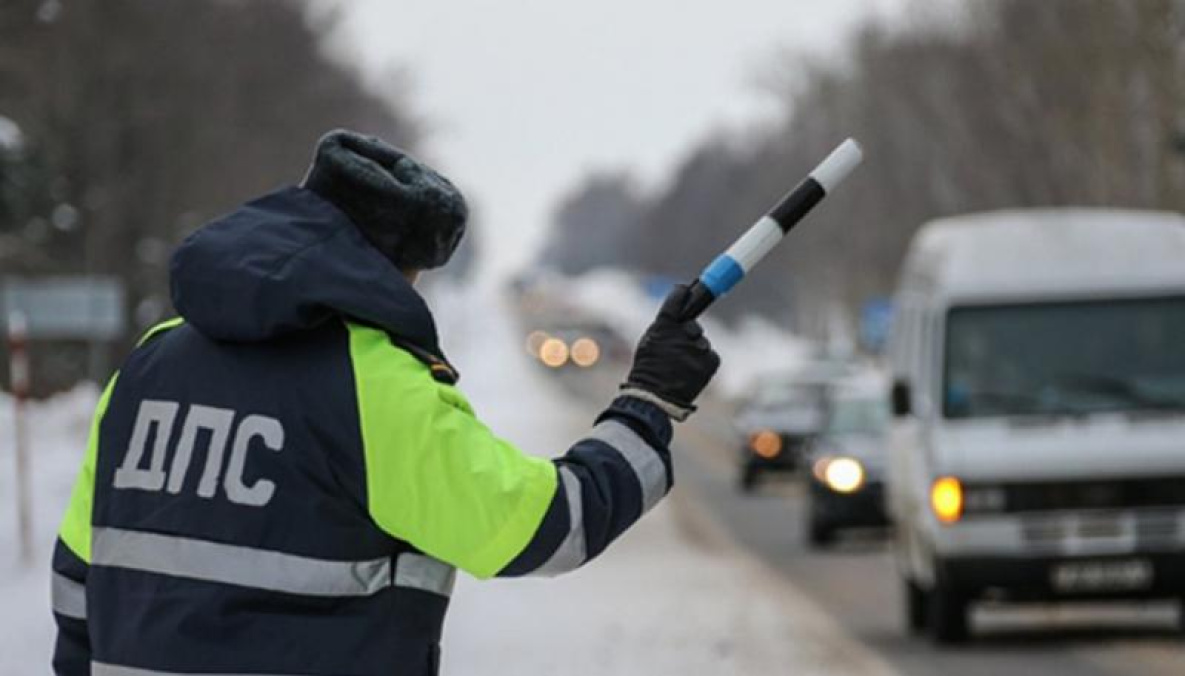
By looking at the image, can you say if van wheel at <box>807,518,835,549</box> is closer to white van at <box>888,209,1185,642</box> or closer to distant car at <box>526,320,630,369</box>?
white van at <box>888,209,1185,642</box>

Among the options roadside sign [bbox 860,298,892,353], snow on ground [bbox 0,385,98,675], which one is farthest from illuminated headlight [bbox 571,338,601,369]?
snow on ground [bbox 0,385,98,675]

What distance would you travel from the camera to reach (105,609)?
15.1 ft

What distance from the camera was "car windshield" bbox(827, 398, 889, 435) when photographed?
30.9 meters

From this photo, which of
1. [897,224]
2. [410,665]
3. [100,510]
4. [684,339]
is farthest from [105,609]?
[897,224]

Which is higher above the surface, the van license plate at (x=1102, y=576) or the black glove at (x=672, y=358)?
the van license plate at (x=1102, y=576)

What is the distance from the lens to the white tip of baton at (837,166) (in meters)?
4.84

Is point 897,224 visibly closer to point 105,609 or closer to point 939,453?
point 939,453

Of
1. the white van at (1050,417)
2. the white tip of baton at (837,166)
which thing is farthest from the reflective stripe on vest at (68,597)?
the white van at (1050,417)

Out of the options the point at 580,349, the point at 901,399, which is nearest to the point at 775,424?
the point at 901,399

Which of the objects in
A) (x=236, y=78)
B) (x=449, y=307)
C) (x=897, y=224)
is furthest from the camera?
(x=449, y=307)

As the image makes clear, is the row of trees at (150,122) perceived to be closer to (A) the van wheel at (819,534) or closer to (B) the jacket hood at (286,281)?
(A) the van wheel at (819,534)

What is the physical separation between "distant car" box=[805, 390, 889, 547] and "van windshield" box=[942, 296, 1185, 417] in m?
10.7

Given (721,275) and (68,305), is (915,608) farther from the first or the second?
(68,305)

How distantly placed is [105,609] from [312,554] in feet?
1.20
